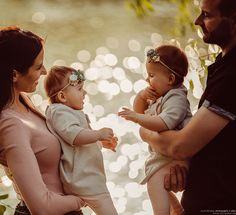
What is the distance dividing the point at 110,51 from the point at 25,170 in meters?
8.61

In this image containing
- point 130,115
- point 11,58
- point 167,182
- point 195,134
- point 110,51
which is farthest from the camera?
point 110,51

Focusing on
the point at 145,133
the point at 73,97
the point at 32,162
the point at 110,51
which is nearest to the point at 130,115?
the point at 145,133

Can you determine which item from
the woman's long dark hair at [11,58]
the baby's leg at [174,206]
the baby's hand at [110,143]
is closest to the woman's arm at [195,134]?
the baby's hand at [110,143]

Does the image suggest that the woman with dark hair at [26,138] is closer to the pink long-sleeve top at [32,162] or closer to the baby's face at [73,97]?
the pink long-sleeve top at [32,162]

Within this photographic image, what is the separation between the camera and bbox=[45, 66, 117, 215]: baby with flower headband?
2584 mm

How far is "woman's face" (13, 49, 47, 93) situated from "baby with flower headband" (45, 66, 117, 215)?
0.14m

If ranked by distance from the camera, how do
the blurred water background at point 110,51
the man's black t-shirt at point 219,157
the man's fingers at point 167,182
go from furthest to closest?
the blurred water background at point 110,51 < the man's fingers at point 167,182 < the man's black t-shirt at point 219,157

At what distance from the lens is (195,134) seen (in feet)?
7.81

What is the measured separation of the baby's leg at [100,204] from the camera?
103 inches

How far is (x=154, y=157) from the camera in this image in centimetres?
283

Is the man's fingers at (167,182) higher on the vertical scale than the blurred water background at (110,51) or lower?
higher

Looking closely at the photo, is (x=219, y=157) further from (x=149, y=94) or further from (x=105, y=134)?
(x=149, y=94)

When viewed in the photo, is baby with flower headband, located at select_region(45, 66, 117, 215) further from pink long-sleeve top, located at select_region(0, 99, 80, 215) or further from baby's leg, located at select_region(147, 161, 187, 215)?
baby's leg, located at select_region(147, 161, 187, 215)

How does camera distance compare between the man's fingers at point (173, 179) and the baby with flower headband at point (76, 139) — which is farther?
the man's fingers at point (173, 179)
